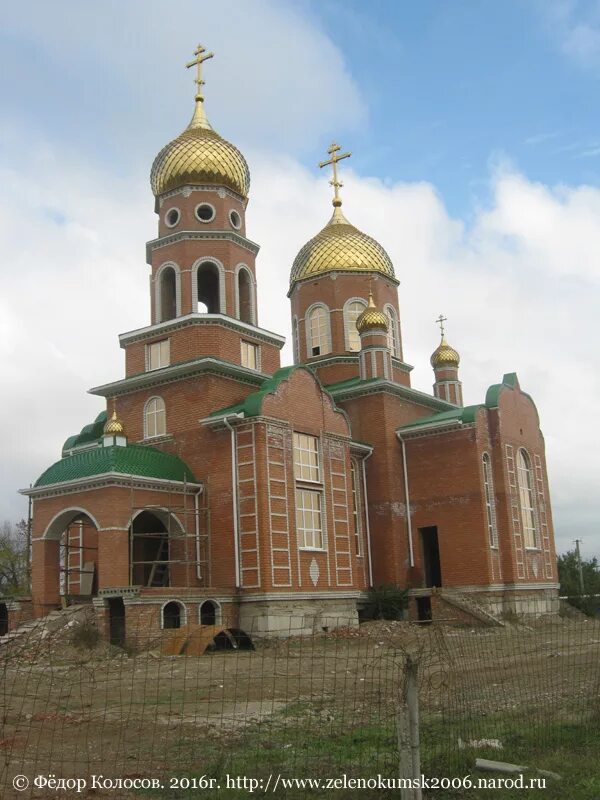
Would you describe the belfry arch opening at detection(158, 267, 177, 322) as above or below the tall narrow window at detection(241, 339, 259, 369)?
above

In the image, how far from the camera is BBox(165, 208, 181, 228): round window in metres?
26.2

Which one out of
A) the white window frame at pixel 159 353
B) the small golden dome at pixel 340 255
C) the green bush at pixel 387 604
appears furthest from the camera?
the small golden dome at pixel 340 255

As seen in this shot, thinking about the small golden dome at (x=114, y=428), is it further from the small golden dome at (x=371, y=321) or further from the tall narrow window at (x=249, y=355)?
the small golden dome at (x=371, y=321)

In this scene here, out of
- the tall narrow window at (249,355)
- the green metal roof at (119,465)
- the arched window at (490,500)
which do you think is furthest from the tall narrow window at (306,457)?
the arched window at (490,500)

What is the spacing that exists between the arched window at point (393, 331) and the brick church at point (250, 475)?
964 mm

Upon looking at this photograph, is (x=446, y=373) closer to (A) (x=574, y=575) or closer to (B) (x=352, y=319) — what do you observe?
(B) (x=352, y=319)

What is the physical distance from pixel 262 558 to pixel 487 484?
8.16 meters

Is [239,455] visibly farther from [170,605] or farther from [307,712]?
[307,712]

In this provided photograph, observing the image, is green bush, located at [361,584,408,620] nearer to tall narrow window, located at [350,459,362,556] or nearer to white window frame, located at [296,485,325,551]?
tall narrow window, located at [350,459,362,556]

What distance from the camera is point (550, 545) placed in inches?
1176

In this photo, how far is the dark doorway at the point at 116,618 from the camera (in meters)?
19.8

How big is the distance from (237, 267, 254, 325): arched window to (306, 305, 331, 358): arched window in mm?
6122

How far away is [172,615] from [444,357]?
16760mm

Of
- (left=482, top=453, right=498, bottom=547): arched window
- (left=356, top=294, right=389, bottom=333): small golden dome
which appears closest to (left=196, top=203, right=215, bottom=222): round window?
(left=356, top=294, right=389, bottom=333): small golden dome
